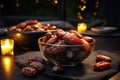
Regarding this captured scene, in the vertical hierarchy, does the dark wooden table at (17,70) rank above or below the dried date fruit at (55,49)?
below

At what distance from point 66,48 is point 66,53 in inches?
0.8

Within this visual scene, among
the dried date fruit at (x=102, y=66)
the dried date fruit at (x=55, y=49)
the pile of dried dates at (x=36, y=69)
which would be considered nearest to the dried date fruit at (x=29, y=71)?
the pile of dried dates at (x=36, y=69)

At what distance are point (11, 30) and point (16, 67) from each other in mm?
424

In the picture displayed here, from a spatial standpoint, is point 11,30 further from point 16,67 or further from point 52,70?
point 52,70

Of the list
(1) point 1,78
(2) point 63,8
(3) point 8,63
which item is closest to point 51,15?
(2) point 63,8

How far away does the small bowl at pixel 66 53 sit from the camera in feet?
3.58

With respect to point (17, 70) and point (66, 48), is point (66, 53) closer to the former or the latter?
point (66, 48)

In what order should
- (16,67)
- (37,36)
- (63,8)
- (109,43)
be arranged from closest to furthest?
(16,67), (37,36), (109,43), (63,8)

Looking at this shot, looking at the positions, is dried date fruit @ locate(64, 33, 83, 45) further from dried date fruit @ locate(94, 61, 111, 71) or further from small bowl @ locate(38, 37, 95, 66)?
dried date fruit @ locate(94, 61, 111, 71)

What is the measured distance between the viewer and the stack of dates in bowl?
109 cm

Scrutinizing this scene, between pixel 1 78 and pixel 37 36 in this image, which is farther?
pixel 37 36

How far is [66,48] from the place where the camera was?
1092mm

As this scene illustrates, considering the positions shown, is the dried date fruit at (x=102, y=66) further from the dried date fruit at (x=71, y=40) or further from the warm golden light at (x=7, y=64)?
the warm golden light at (x=7, y=64)

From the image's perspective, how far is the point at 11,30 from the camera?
5.13 feet
